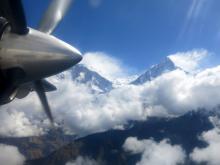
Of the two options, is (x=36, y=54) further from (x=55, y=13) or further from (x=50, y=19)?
(x=55, y=13)

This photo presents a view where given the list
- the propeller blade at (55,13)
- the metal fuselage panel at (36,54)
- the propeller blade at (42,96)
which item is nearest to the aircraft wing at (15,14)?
the metal fuselage panel at (36,54)

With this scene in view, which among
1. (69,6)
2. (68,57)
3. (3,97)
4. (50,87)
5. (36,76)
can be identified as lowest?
(3,97)

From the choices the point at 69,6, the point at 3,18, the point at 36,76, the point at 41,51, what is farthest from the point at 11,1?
the point at 69,6

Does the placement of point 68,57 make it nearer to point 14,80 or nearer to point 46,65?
point 46,65

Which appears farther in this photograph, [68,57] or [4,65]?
[68,57]

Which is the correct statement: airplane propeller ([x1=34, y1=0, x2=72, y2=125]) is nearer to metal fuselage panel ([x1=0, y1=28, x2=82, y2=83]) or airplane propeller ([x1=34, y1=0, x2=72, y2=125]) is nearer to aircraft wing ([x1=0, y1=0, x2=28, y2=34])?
metal fuselage panel ([x1=0, y1=28, x2=82, y2=83])

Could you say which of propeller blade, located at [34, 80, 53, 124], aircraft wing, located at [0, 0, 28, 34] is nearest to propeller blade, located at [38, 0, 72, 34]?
propeller blade, located at [34, 80, 53, 124]
